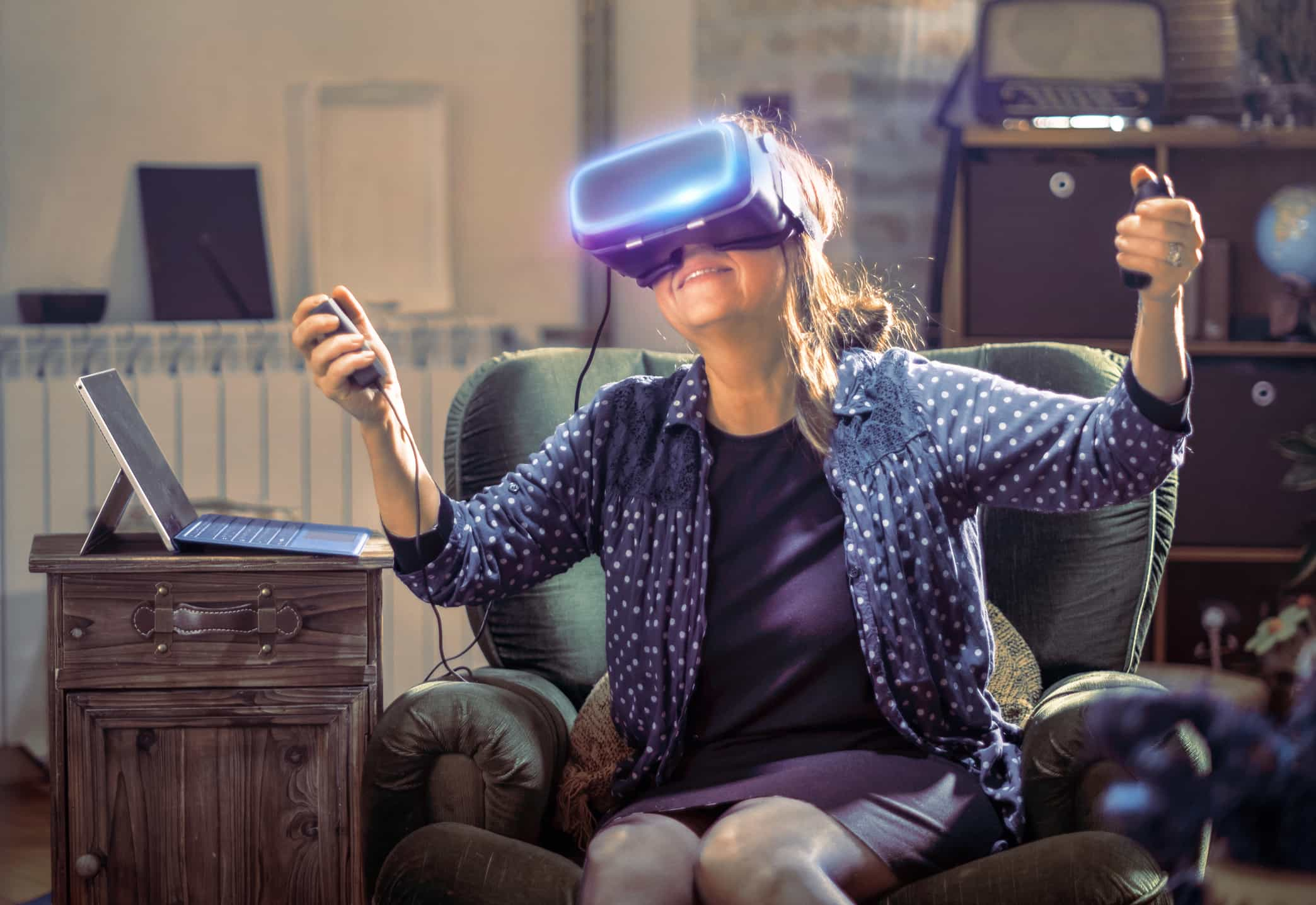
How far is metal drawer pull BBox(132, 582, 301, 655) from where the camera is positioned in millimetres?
1479

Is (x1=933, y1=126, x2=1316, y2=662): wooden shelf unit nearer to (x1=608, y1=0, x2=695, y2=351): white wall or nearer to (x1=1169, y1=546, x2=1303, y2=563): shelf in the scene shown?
(x1=1169, y1=546, x2=1303, y2=563): shelf

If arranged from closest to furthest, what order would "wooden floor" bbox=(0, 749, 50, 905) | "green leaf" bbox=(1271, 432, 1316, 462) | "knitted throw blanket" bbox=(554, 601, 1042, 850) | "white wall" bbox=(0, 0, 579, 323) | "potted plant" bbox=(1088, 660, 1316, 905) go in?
"potted plant" bbox=(1088, 660, 1316, 905) < "knitted throw blanket" bbox=(554, 601, 1042, 850) < "wooden floor" bbox=(0, 749, 50, 905) < "green leaf" bbox=(1271, 432, 1316, 462) < "white wall" bbox=(0, 0, 579, 323)

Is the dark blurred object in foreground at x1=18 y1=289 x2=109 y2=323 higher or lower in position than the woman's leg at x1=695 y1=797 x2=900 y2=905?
higher

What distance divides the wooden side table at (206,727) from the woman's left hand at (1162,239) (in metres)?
0.87

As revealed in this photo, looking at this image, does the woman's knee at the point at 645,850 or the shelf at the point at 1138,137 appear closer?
the woman's knee at the point at 645,850

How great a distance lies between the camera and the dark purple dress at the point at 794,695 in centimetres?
120

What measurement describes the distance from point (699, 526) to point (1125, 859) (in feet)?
1.65

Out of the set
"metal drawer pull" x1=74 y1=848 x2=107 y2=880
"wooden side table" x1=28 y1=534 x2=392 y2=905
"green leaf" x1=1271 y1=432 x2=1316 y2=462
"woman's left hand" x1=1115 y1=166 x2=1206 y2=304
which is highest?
"woman's left hand" x1=1115 y1=166 x2=1206 y2=304

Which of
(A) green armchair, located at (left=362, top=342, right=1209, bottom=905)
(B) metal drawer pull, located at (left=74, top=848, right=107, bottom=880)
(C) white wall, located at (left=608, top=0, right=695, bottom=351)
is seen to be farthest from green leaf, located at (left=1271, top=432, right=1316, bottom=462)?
(B) metal drawer pull, located at (left=74, top=848, right=107, bottom=880)

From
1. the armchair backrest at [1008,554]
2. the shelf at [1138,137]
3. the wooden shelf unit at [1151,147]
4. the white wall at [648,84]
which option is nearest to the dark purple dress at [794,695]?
the armchair backrest at [1008,554]

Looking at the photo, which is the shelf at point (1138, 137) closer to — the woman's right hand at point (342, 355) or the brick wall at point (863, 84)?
the brick wall at point (863, 84)

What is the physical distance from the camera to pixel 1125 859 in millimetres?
1097

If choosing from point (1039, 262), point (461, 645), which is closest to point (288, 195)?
point (461, 645)

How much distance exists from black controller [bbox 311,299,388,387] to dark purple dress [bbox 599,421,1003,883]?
0.37 metres
